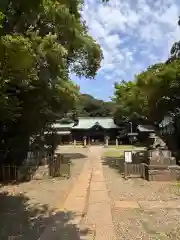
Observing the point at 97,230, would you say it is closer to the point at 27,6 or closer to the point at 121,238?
the point at 121,238

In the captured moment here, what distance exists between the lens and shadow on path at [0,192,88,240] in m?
8.71

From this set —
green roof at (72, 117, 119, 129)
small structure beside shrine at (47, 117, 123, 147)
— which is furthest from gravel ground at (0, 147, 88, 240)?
green roof at (72, 117, 119, 129)

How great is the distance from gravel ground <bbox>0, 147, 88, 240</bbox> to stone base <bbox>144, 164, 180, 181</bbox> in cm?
398

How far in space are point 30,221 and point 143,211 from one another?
3.62 meters

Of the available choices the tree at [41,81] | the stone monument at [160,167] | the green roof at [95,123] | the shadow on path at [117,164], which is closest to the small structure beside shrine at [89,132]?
the green roof at [95,123]

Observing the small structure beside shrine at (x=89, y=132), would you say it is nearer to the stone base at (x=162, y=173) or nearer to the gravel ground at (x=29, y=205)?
the stone base at (x=162, y=173)

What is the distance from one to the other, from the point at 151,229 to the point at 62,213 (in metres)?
3.07

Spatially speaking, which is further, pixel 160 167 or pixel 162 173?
pixel 160 167

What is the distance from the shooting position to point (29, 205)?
41.2ft

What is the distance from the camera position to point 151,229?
361 inches

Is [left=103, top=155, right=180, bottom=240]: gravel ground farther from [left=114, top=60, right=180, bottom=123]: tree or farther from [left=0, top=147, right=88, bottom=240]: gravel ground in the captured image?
[left=114, top=60, right=180, bottom=123]: tree

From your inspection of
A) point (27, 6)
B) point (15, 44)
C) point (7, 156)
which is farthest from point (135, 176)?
point (27, 6)

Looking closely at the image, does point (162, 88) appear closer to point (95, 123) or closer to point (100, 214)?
point (100, 214)

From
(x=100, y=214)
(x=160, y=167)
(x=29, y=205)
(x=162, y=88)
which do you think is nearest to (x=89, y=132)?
(x=162, y=88)
